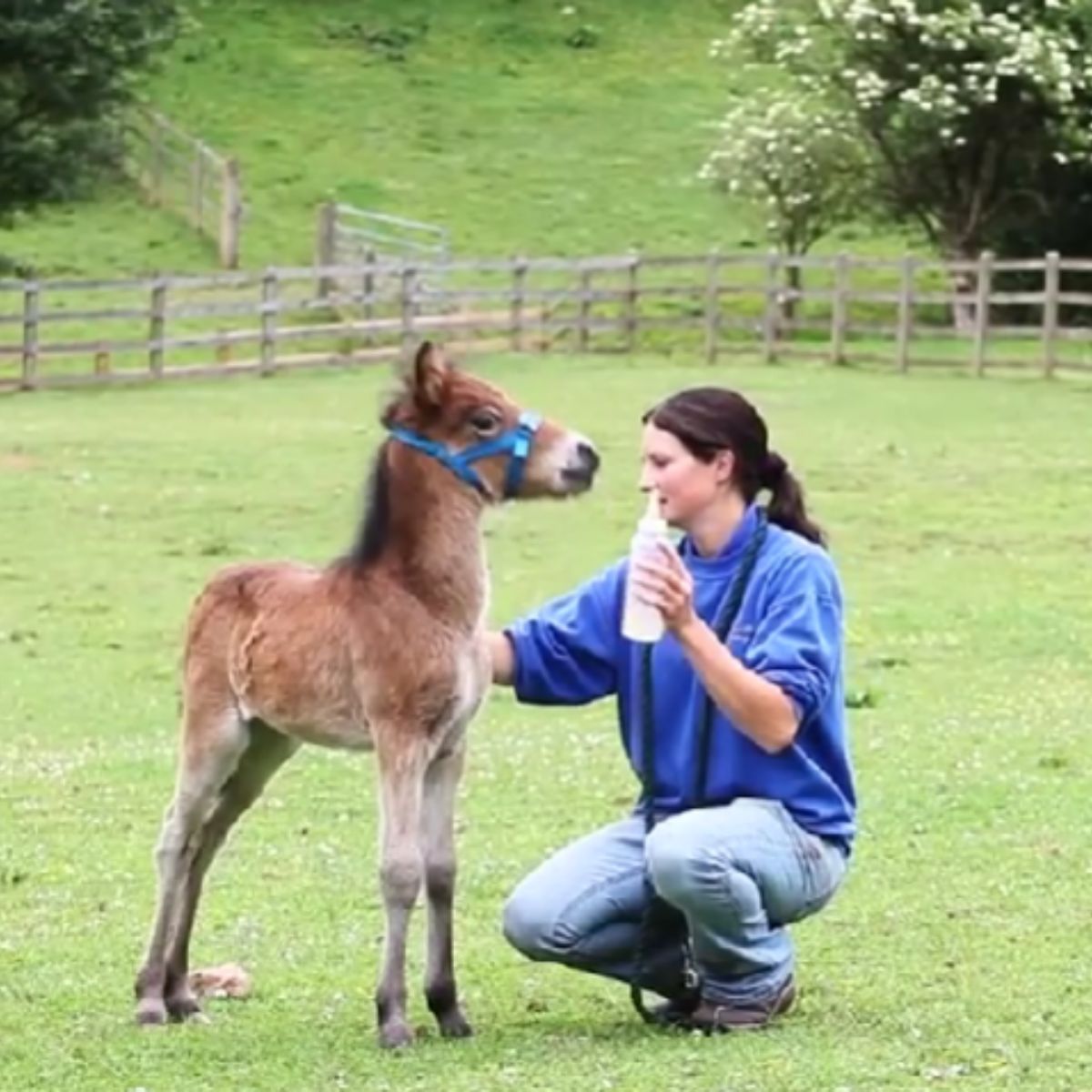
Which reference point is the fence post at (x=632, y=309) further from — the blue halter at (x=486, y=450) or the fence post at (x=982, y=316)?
the blue halter at (x=486, y=450)

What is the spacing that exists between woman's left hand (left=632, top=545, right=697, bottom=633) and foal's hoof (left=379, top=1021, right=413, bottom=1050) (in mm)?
1177

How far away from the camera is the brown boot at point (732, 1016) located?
6.63 meters

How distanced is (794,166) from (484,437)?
3216 centimetres

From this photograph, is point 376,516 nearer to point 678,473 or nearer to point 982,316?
point 678,473

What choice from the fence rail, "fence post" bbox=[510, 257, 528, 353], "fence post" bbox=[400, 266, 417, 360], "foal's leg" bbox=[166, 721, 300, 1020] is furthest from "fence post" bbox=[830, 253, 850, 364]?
"foal's leg" bbox=[166, 721, 300, 1020]

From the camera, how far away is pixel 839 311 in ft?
112

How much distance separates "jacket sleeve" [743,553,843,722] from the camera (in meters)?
6.39

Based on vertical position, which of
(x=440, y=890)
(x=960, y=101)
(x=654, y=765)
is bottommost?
(x=440, y=890)

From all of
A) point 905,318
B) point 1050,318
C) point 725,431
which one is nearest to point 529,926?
point 725,431

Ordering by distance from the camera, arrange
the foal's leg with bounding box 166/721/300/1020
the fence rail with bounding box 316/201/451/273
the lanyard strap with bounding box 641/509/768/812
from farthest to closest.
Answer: the fence rail with bounding box 316/201/451/273
the foal's leg with bounding box 166/721/300/1020
the lanyard strap with bounding box 641/509/768/812

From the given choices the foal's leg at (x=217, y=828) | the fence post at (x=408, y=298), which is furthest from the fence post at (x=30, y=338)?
the foal's leg at (x=217, y=828)

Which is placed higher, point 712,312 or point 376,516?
point 376,516

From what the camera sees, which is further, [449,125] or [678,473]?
[449,125]

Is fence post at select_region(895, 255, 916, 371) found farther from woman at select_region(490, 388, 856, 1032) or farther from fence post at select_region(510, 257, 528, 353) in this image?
woman at select_region(490, 388, 856, 1032)
